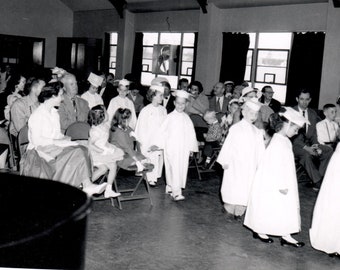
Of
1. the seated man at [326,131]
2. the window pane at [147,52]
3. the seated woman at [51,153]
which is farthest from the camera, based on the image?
the window pane at [147,52]

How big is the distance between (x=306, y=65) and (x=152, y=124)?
16.3 feet

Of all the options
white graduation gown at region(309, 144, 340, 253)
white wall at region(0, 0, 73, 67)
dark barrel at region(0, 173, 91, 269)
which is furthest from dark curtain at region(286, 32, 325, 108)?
white wall at region(0, 0, 73, 67)

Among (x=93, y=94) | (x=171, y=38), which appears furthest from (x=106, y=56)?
(x=93, y=94)

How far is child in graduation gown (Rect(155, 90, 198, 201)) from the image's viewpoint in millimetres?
5445

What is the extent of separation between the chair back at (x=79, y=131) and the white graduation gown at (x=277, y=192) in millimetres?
2192

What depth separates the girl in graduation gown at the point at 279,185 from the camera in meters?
4.01

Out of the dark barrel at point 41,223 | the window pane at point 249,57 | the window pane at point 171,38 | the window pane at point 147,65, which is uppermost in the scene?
the window pane at point 171,38

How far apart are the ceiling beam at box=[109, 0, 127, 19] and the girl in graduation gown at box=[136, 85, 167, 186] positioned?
842 centimetres

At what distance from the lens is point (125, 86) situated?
7.30 m

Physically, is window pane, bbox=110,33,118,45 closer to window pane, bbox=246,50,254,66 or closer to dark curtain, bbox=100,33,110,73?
dark curtain, bbox=100,33,110,73

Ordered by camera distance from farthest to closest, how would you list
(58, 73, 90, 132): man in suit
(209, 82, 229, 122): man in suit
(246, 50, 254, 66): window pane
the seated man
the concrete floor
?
1. (246, 50, 254, 66): window pane
2. (209, 82, 229, 122): man in suit
3. the seated man
4. (58, 73, 90, 132): man in suit
5. the concrete floor

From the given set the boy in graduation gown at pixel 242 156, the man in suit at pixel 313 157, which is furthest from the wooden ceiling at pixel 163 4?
the boy in graduation gown at pixel 242 156

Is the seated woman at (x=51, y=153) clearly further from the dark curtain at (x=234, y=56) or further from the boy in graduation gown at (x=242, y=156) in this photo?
the dark curtain at (x=234, y=56)

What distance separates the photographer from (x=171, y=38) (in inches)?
507
